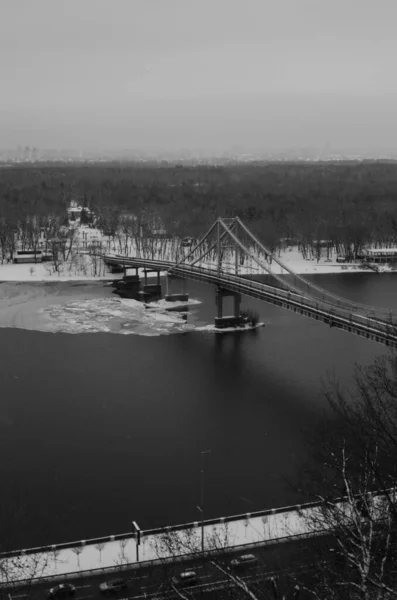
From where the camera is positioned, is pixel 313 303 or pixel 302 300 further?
pixel 313 303

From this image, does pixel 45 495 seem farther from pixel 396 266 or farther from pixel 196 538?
pixel 396 266

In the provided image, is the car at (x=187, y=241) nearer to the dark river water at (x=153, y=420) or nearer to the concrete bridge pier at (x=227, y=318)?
the concrete bridge pier at (x=227, y=318)

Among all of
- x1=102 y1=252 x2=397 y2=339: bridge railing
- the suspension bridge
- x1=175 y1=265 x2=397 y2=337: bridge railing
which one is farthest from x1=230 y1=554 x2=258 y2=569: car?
x1=175 y1=265 x2=397 y2=337: bridge railing

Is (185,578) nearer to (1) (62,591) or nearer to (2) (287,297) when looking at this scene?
(1) (62,591)

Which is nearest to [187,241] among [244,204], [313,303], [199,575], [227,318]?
[244,204]

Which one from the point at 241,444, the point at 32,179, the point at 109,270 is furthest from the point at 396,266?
the point at 32,179

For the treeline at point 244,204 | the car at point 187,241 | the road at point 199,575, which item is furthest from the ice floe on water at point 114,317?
the treeline at point 244,204

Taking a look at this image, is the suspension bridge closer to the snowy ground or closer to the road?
the snowy ground
